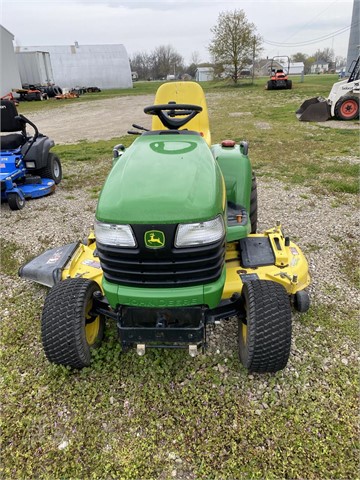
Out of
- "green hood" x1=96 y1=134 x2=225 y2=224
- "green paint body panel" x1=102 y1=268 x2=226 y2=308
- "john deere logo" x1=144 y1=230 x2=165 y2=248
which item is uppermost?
"green hood" x1=96 y1=134 x2=225 y2=224

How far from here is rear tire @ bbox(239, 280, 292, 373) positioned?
206 cm

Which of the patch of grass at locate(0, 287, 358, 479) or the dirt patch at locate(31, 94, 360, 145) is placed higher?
the dirt patch at locate(31, 94, 360, 145)

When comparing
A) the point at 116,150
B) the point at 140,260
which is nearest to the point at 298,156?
the point at 116,150

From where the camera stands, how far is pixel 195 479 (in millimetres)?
1831

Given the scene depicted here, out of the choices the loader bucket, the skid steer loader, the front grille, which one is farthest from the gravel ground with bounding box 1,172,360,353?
the skid steer loader

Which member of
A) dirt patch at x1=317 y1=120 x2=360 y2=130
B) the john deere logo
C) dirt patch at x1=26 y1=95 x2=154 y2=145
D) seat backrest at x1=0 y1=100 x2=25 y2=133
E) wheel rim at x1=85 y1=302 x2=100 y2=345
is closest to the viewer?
the john deere logo

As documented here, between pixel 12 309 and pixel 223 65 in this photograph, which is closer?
pixel 12 309

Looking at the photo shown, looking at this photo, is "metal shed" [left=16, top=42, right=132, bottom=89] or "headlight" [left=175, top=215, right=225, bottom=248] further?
"metal shed" [left=16, top=42, right=132, bottom=89]

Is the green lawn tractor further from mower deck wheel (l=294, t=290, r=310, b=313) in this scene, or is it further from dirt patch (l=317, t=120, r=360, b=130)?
dirt patch (l=317, t=120, r=360, b=130)

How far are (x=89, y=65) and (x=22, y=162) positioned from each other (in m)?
35.6

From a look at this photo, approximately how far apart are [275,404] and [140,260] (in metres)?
1.19

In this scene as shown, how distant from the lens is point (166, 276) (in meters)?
1.96

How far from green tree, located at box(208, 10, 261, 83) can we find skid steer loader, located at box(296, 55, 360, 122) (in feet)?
69.5

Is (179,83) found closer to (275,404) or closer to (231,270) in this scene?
(231,270)
